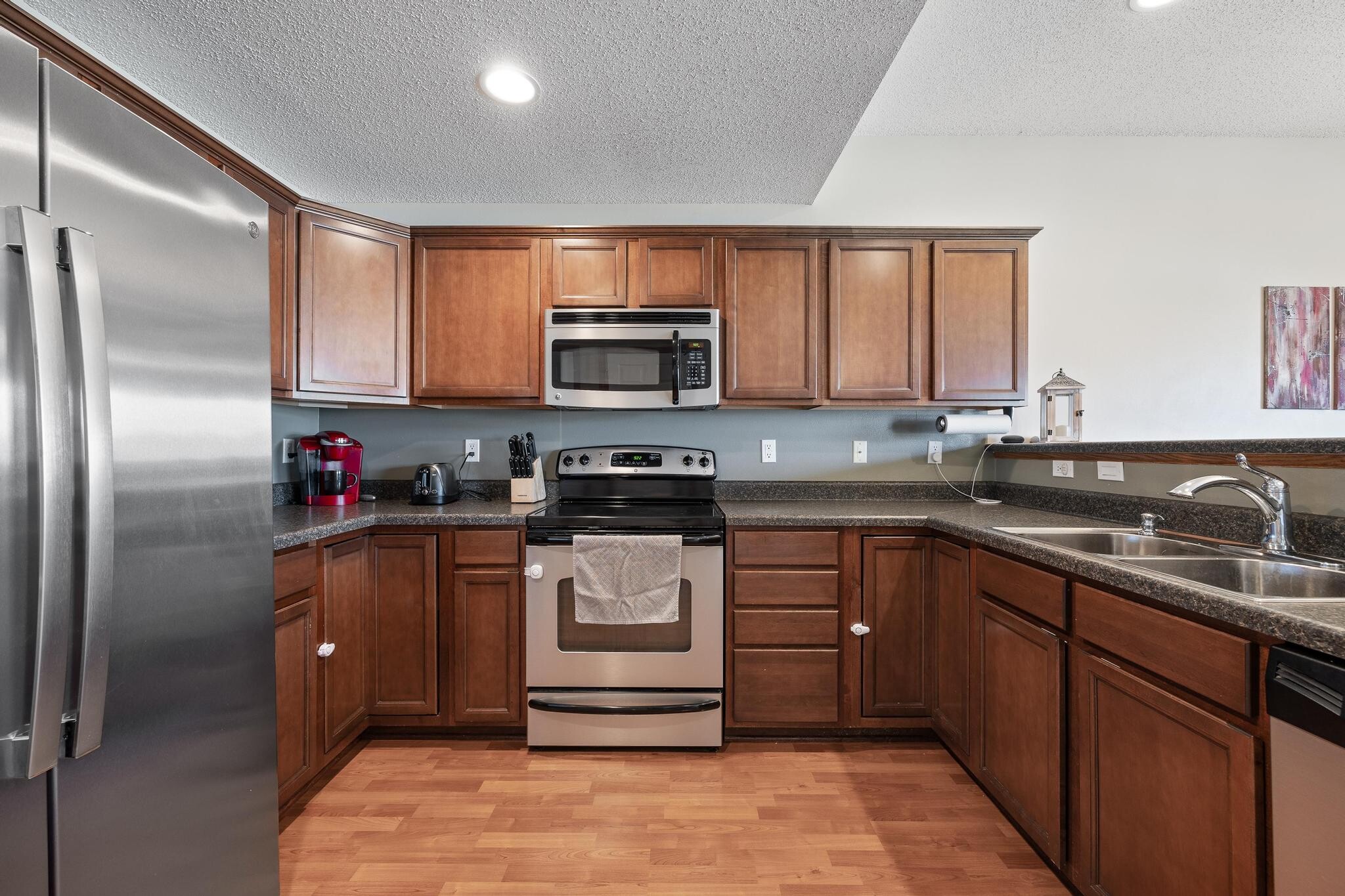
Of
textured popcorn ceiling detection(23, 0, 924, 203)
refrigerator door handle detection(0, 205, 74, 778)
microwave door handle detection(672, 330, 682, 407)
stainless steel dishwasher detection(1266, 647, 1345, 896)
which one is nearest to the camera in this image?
refrigerator door handle detection(0, 205, 74, 778)

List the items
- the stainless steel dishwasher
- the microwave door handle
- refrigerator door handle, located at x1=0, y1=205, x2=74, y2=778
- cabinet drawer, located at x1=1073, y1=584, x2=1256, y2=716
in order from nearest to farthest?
refrigerator door handle, located at x1=0, y1=205, x2=74, y2=778
the stainless steel dishwasher
cabinet drawer, located at x1=1073, y1=584, x2=1256, y2=716
the microwave door handle

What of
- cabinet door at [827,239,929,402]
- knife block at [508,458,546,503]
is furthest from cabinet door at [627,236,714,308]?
knife block at [508,458,546,503]

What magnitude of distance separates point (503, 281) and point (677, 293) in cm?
78

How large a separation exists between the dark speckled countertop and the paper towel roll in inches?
A: 13.4

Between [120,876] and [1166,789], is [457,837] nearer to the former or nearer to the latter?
[120,876]

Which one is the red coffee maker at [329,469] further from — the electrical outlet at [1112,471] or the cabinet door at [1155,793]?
the electrical outlet at [1112,471]

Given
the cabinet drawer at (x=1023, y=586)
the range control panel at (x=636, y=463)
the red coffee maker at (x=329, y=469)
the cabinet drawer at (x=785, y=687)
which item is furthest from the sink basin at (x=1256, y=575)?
the red coffee maker at (x=329, y=469)

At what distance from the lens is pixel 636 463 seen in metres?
2.85

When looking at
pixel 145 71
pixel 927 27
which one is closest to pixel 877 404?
pixel 927 27

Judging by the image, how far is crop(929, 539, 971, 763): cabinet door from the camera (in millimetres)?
2033

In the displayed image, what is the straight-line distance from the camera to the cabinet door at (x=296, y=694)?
69.6 inches

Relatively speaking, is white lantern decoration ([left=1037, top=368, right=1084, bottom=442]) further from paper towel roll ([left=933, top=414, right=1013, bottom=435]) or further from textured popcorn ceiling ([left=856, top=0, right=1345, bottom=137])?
textured popcorn ceiling ([left=856, top=0, right=1345, bottom=137])

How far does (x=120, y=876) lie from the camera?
88 cm

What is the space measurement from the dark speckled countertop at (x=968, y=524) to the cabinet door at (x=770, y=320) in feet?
1.79
